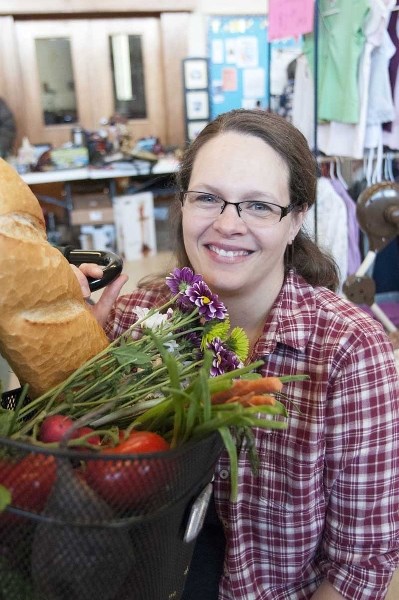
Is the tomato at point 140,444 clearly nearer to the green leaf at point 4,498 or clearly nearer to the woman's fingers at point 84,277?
the green leaf at point 4,498

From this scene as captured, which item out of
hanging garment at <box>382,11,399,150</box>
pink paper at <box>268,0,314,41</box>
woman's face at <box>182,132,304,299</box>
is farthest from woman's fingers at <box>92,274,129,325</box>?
hanging garment at <box>382,11,399,150</box>

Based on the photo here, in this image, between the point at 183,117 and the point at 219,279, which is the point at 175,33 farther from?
the point at 219,279

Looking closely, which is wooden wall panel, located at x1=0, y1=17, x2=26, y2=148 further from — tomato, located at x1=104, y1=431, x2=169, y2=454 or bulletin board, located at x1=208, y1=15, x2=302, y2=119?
tomato, located at x1=104, y1=431, x2=169, y2=454

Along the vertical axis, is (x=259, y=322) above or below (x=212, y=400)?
below

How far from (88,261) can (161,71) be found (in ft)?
17.4

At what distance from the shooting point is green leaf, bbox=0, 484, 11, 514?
0.36m

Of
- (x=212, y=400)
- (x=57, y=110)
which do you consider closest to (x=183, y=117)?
(x=57, y=110)

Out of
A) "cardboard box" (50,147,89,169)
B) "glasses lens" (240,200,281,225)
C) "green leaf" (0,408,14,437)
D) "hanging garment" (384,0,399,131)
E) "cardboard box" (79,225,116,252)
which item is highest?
"hanging garment" (384,0,399,131)

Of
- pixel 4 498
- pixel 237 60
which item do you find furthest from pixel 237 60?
pixel 4 498

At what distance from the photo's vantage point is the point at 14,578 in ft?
1.33

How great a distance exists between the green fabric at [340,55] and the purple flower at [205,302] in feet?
7.86

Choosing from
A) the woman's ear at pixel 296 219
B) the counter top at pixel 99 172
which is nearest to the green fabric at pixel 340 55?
the counter top at pixel 99 172

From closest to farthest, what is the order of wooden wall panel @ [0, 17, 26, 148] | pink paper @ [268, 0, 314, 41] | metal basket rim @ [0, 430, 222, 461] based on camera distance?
metal basket rim @ [0, 430, 222, 461]
pink paper @ [268, 0, 314, 41]
wooden wall panel @ [0, 17, 26, 148]

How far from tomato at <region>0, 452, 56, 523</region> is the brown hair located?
0.72 m
